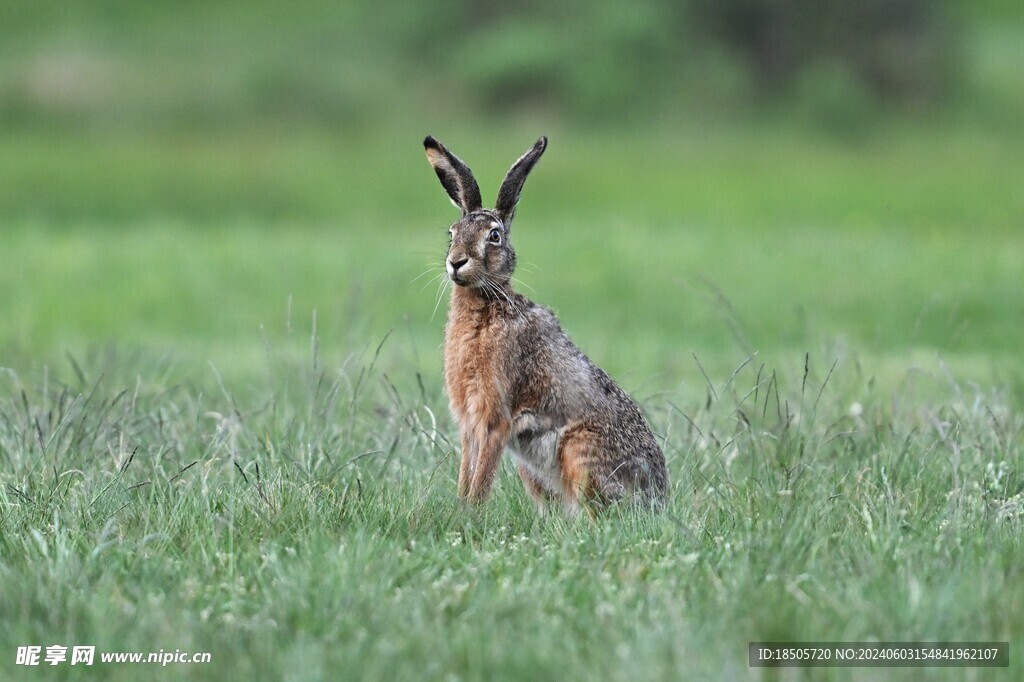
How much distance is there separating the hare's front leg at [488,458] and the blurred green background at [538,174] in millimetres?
1155

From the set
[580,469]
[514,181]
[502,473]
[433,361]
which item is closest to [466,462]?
[502,473]

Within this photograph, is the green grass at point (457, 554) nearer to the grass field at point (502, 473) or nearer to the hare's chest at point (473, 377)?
the grass field at point (502, 473)

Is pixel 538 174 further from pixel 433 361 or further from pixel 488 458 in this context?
pixel 488 458

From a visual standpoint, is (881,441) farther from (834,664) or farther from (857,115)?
(857,115)

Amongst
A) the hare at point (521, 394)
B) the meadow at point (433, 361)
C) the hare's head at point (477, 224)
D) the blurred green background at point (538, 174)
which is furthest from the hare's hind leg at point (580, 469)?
the blurred green background at point (538, 174)

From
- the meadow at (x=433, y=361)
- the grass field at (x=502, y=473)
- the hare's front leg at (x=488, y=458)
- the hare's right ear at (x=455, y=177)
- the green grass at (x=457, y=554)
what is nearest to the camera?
the green grass at (x=457, y=554)

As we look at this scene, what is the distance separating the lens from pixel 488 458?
21.0 feet

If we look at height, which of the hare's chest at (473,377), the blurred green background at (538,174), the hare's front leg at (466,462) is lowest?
the hare's front leg at (466,462)

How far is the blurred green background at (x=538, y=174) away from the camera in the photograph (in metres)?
13.5

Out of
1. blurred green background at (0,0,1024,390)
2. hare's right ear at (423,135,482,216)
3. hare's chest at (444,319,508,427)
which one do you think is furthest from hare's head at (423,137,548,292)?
blurred green background at (0,0,1024,390)

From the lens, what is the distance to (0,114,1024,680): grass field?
14.8ft

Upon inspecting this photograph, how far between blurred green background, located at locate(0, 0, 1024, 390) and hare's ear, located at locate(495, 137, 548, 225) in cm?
51

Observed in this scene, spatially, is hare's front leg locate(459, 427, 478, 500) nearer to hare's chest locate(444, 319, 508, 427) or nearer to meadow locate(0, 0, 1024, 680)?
hare's chest locate(444, 319, 508, 427)

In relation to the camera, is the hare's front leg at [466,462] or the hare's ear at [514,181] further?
the hare's ear at [514,181]
